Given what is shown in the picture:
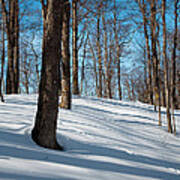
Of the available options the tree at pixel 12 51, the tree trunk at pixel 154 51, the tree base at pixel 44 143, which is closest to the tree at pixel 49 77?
the tree base at pixel 44 143

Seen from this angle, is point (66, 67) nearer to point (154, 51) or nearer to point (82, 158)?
point (154, 51)

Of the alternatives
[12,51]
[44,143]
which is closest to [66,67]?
[44,143]

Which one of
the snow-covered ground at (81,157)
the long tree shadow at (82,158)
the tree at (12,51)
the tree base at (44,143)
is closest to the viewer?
the snow-covered ground at (81,157)

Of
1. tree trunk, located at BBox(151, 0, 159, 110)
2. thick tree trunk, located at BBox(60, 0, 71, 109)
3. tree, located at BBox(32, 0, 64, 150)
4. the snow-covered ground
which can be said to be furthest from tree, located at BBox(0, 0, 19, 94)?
tree, located at BBox(32, 0, 64, 150)

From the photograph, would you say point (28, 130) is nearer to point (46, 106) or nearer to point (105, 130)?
point (46, 106)

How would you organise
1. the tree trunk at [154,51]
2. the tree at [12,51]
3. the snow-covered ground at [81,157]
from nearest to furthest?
the snow-covered ground at [81,157] → the tree trunk at [154,51] → the tree at [12,51]

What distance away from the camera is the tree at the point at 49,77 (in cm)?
317

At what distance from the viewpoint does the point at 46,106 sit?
10.5ft

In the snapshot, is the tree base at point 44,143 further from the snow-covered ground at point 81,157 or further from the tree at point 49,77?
the snow-covered ground at point 81,157

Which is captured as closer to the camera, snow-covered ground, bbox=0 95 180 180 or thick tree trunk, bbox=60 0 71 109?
snow-covered ground, bbox=0 95 180 180

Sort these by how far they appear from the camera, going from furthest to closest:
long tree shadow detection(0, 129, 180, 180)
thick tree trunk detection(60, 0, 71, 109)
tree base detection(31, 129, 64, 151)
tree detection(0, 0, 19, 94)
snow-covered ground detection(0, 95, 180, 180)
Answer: tree detection(0, 0, 19, 94)
thick tree trunk detection(60, 0, 71, 109)
tree base detection(31, 129, 64, 151)
long tree shadow detection(0, 129, 180, 180)
snow-covered ground detection(0, 95, 180, 180)

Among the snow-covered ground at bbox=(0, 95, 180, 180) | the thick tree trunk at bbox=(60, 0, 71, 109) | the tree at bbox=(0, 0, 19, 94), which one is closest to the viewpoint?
the snow-covered ground at bbox=(0, 95, 180, 180)

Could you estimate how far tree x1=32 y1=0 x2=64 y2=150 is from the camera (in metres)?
3.17

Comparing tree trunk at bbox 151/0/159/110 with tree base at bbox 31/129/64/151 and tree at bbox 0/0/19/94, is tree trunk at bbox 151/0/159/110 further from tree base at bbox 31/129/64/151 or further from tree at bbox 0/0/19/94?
tree at bbox 0/0/19/94
